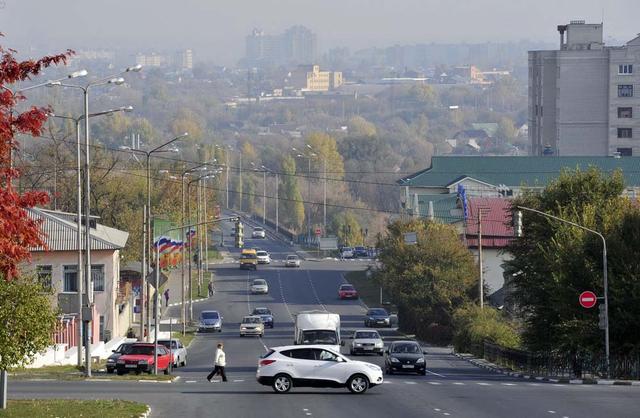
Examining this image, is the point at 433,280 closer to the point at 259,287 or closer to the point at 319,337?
the point at 319,337

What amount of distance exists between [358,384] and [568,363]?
17952 mm

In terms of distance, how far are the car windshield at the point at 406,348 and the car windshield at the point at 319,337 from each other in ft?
20.4

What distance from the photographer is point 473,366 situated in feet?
212

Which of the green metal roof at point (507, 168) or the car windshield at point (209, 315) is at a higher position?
the green metal roof at point (507, 168)

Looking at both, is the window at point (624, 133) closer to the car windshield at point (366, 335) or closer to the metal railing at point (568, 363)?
the car windshield at point (366, 335)

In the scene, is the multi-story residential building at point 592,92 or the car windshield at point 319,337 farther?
the multi-story residential building at point 592,92

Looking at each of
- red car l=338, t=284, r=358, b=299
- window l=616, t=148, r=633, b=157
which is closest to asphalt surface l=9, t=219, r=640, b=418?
red car l=338, t=284, r=358, b=299

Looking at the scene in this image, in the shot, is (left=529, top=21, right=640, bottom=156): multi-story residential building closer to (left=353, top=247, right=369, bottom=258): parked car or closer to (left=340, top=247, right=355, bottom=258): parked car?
(left=353, top=247, right=369, bottom=258): parked car

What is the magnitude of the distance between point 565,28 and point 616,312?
132m

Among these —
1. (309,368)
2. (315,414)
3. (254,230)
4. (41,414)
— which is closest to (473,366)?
(309,368)

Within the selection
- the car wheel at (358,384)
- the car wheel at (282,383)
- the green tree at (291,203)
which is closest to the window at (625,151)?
the green tree at (291,203)

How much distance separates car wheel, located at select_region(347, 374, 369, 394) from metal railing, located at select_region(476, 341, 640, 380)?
1436 cm

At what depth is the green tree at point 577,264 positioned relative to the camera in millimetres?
54844

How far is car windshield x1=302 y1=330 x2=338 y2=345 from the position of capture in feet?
205
